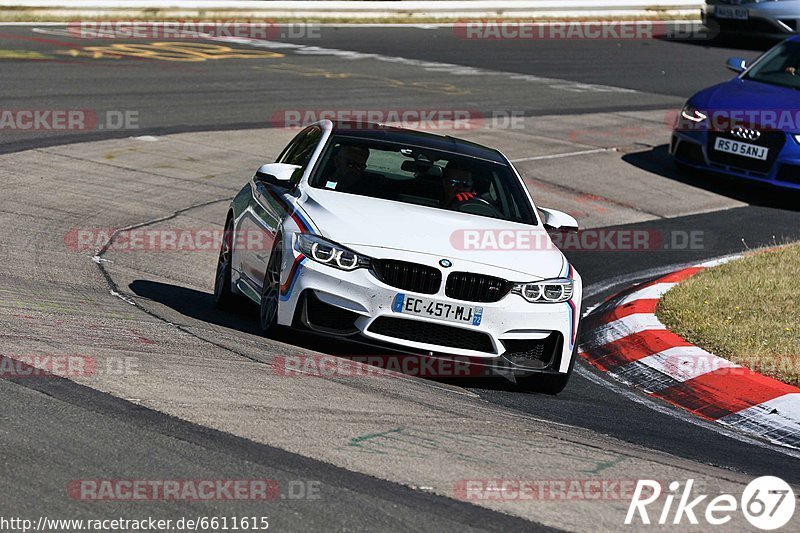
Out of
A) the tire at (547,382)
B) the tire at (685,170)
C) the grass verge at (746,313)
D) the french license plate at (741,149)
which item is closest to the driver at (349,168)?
the tire at (547,382)

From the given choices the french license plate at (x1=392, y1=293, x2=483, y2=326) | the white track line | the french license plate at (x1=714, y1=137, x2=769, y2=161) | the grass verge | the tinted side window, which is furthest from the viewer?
the white track line

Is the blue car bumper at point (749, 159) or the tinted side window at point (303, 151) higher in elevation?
the tinted side window at point (303, 151)

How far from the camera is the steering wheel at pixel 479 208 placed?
843 cm

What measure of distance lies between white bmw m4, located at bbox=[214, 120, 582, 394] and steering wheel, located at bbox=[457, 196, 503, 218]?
1cm

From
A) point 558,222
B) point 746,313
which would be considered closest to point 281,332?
point 558,222

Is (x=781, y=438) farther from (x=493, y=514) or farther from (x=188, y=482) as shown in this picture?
(x=188, y=482)

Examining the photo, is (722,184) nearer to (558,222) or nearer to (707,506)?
(558,222)

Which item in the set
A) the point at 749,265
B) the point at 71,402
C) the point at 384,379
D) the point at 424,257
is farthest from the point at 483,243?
the point at 749,265

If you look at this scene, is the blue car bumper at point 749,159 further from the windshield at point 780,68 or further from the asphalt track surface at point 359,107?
the windshield at point 780,68

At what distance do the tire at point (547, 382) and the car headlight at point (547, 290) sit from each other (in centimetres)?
32

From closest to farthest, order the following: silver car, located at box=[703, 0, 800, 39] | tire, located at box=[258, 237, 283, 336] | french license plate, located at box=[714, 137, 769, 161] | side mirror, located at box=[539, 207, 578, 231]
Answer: tire, located at box=[258, 237, 283, 336] → side mirror, located at box=[539, 207, 578, 231] → french license plate, located at box=[714, 137, 769, 161] → silver car, located at box=[703, 0, 800, 39]

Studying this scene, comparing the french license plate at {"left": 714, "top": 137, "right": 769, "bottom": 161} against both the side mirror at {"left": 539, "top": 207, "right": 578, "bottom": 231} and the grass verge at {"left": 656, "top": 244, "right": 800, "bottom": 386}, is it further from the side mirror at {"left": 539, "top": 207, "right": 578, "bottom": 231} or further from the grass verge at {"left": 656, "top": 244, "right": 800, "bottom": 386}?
the side mirror at {"left": 539, "top": 207, "right": 578, "bottom": 231}

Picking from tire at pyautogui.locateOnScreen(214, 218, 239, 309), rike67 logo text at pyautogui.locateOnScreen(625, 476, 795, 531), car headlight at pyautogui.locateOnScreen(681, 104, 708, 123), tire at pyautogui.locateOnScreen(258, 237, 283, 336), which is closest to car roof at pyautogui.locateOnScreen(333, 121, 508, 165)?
tire at pyautogui.locateOnScreen(214, 218, 239, 309)

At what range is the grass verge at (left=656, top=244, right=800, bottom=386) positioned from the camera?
8250 millimetres
